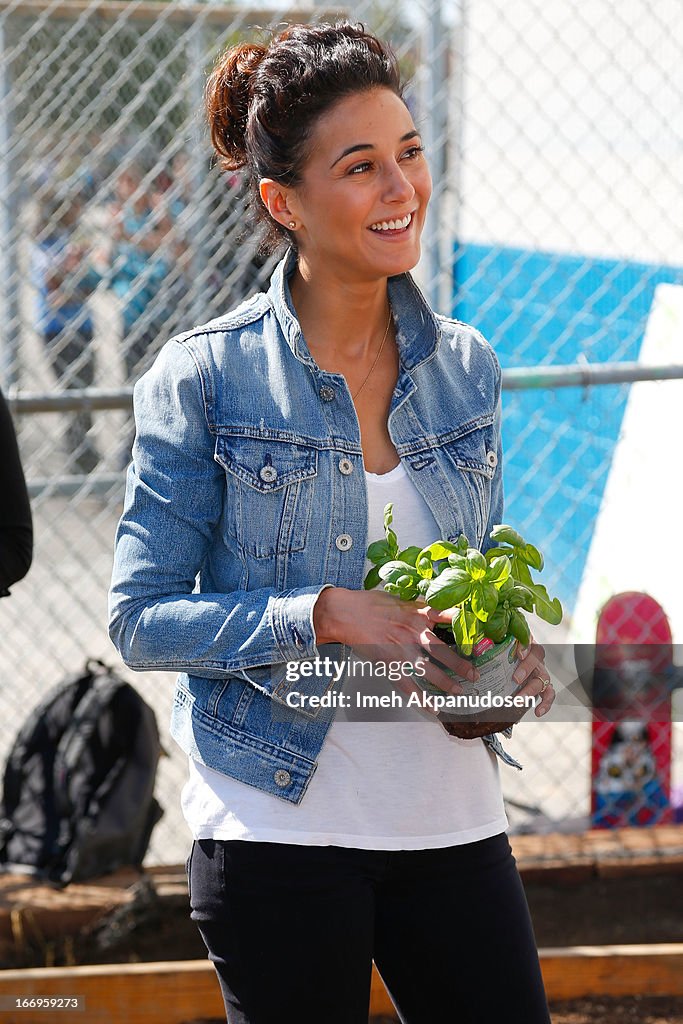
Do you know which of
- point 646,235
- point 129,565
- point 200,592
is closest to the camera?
point 129,565

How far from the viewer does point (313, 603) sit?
1.70 m

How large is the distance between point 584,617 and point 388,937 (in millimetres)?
3157

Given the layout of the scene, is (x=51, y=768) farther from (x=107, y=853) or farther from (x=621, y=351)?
(x=621, y=351)

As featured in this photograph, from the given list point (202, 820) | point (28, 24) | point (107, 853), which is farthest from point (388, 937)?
point (28, 24)

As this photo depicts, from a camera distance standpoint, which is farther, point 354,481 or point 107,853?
point 107,853

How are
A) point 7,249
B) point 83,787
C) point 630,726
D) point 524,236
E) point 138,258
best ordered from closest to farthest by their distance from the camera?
point 83,787, point 630,726, point 7,249, point 524,236, point 138,258

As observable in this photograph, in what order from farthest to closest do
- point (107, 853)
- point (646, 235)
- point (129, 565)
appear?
point (646, 235)
point (107, 853)
point (129, 565)

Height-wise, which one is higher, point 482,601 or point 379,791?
point 482,601

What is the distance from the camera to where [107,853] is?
11.1 ft

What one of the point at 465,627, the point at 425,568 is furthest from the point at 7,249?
the point at 465,627

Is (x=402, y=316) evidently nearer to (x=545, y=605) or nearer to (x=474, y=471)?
(x=474, y=471)

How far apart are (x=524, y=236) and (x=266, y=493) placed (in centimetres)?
357

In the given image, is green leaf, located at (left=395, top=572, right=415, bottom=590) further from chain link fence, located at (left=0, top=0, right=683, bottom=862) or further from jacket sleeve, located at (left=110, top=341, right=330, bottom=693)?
chain link fence, located at (left=0, top=0, right=683, bottom=862)

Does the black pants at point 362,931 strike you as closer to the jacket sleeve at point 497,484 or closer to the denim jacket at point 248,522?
the denim jacket at point 248,522
